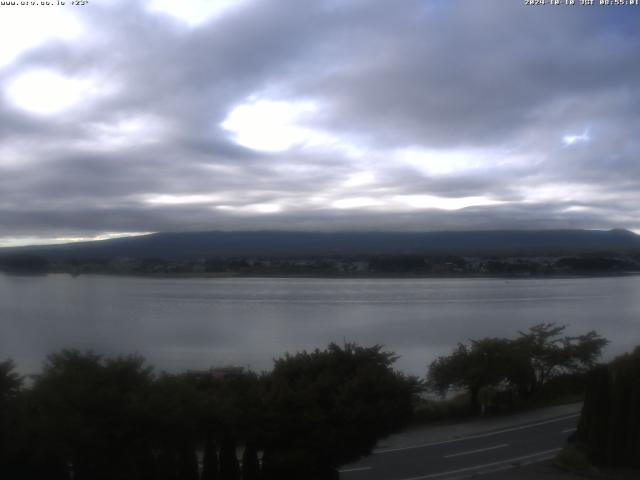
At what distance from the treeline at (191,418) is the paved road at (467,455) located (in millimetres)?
1769

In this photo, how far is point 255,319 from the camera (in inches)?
1411

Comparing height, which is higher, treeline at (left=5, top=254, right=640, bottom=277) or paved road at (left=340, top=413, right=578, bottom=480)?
treeline at (left=5, top=254, right=640, bottom=277)

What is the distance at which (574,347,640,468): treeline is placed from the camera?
12805 millimetres

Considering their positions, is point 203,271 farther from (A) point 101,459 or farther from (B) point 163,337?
(A) point 101,459

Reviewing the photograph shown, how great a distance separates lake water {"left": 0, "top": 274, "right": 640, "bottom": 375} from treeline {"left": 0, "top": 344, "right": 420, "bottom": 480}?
9.56m

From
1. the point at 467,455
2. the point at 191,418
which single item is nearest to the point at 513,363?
the point at 467,455

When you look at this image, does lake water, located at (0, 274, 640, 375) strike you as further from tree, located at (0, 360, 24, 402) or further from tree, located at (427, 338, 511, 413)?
tree, located at (0, 360, 24, 402)

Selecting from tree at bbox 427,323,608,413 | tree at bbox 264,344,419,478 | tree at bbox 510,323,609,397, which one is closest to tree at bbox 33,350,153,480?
tree at bbox 264,344,419,478

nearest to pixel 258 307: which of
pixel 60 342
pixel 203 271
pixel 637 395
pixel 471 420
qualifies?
pixel 203 271

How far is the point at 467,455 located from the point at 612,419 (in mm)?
2818

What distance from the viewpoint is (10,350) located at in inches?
827

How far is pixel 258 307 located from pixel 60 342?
19636mm

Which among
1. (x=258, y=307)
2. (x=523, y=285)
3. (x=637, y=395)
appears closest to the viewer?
(x=637, y=395)

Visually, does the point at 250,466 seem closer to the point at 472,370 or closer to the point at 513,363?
the point at 472,370
